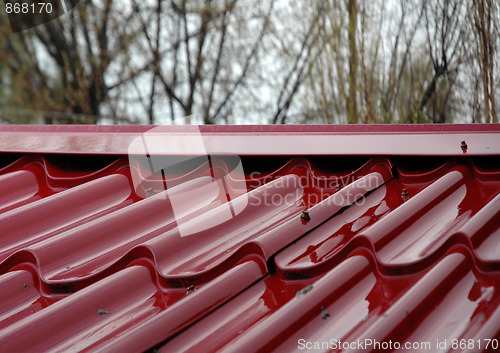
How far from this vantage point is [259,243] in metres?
1.36

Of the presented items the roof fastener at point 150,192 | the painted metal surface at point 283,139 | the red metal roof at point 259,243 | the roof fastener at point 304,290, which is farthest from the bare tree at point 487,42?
the roof fastener at point 304,290

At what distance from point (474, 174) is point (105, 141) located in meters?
1.28

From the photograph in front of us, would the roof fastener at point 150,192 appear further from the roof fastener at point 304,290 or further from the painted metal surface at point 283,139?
the roof fastener at point 304,290

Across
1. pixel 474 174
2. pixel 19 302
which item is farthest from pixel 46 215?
pixel 474 174

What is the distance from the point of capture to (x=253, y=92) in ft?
38.7

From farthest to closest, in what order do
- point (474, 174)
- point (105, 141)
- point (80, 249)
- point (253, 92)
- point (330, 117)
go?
1. point (253, 92)
2. point (330, 117)
3. point (105, 141)
4. point (474, 174)
5. point (80, 249)

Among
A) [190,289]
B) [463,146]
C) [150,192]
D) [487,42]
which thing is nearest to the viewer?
[190,289]

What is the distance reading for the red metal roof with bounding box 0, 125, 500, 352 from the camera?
3.74 feet

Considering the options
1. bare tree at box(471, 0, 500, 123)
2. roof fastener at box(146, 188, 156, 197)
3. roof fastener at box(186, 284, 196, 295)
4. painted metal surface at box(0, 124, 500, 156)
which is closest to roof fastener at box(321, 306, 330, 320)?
roof fastener at box(186, 284, 196, 295)

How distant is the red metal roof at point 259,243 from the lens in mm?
1140

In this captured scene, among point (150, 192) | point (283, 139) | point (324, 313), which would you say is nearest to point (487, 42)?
point (283, 139)

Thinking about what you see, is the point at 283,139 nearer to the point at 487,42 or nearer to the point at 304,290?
the point at 304,290

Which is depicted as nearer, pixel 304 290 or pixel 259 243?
pixel 304 290

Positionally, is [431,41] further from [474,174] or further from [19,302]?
[19,302]
